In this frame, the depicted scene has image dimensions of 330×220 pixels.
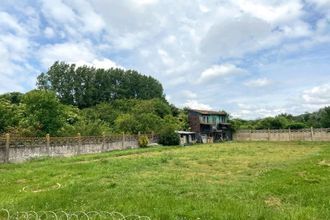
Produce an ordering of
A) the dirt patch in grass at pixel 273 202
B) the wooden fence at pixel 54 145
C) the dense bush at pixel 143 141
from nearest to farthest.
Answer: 1. the dirt patch in grass at pixel 273 202
2. the wooden fence at pixel 54 145
3. the dense bush at pixel 143 141

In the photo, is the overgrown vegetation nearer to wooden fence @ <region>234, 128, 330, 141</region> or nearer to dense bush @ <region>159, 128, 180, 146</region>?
dense bush @ <region>159, 128, 180, 146</region>

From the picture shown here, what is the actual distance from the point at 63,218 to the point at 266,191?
627 centimetres

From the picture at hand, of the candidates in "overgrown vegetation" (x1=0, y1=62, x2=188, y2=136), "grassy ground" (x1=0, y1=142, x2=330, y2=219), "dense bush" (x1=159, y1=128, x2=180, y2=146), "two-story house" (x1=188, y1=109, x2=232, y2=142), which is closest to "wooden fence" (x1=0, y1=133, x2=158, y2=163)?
"overgrown vegetation" (x1=0, y1=62, x2=188, y2=136)

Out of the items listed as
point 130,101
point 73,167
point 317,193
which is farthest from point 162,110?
point 317,193

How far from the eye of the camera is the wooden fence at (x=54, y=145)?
89.7 feet

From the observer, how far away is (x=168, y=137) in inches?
2040

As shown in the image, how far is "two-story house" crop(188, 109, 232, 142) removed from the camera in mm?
70331

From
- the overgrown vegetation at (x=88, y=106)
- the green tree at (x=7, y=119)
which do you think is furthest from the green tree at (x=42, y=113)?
the green tree at (x=7, y=119)

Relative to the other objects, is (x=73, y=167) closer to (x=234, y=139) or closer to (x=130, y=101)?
(x=234, y=139)

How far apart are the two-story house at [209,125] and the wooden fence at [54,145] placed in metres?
27.2

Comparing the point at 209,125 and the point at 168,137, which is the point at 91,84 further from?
the point at 168,137

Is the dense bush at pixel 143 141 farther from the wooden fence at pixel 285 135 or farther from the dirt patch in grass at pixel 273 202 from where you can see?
the dirt patch in grass at pixel 273 202

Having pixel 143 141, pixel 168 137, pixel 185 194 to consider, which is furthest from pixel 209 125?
pixel 185 194

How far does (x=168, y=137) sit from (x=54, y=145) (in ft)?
71.9
